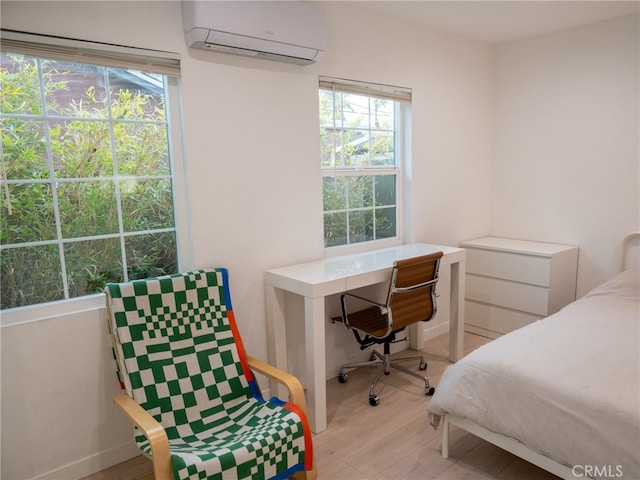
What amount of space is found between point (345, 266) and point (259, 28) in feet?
4.74

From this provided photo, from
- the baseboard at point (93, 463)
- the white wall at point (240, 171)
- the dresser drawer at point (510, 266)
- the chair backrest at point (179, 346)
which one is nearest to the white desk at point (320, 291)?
the white wall at point (240, 171)

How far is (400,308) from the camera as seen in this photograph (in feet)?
9.10

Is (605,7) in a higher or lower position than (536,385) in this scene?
higher

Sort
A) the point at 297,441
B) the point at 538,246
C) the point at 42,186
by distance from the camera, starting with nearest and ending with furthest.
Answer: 1. the point at 297,441
2. the point at 42,186
3. the point at 538,246

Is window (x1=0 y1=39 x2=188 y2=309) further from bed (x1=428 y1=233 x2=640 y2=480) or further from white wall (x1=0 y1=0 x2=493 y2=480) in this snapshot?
bed (x1=428 y1=233 x2=640 y2=480)

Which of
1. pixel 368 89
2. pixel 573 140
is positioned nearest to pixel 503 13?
pixel 368 89

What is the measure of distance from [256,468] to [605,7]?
3.64 m

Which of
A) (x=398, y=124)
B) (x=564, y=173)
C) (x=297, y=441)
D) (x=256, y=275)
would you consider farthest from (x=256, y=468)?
(x=564, y=173)

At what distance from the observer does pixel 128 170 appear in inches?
91.6

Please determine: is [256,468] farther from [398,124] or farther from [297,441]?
Result: [398,124]

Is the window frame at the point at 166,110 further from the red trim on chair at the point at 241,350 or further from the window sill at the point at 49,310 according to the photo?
the red trim on chair at the point at 241,350

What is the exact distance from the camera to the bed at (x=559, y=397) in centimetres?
169

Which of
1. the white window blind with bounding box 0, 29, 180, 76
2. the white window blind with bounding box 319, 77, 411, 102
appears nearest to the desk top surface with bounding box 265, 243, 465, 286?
the white window blind with bounding box 319, 77, 411, 102

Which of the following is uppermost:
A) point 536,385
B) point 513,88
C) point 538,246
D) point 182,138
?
point 513,88
